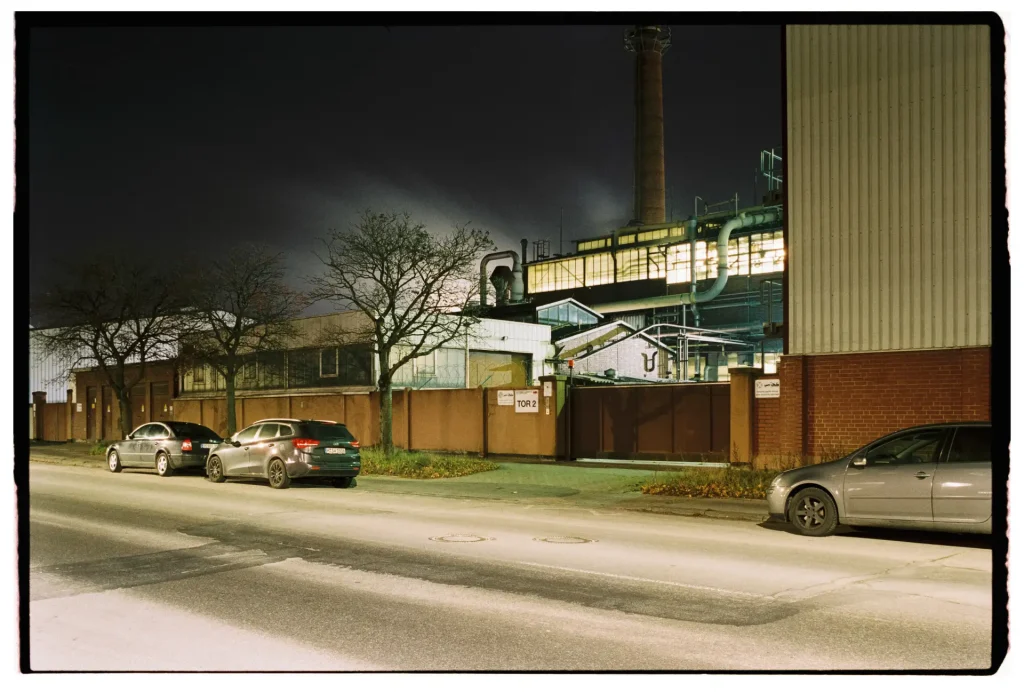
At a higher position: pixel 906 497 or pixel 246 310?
pixel 246 310

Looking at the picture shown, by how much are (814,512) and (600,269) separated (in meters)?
57.1

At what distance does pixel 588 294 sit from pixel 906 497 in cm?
5737

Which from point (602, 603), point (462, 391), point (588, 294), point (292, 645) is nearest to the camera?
point (292, 645)

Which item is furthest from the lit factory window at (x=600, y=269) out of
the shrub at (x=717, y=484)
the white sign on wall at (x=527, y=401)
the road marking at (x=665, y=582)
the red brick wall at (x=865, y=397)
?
the road marking at (x=665, y=582)

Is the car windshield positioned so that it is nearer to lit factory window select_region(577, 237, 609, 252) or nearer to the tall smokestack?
the tall smokestack

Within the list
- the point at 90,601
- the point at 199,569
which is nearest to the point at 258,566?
the point at 199,569

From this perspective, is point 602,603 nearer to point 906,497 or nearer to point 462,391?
point 906,497

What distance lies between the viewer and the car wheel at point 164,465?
75.6 ft

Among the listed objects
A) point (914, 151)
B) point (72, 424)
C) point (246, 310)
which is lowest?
point (72, 424)

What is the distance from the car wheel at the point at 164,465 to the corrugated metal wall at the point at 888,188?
15.5 meters

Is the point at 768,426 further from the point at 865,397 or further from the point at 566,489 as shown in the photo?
the point at 566,489

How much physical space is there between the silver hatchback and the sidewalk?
5.51 feet

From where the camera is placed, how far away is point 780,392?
18812mm

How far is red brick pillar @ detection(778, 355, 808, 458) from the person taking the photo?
1831 centimetres
